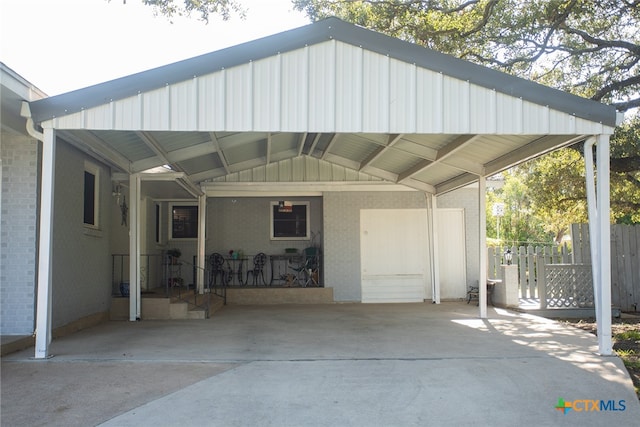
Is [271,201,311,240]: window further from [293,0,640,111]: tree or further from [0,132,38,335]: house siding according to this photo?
[0,132,38,335]: house siding

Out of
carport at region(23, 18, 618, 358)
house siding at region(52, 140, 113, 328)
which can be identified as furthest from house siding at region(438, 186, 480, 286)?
house siding at region(52, 140, 113, 328)

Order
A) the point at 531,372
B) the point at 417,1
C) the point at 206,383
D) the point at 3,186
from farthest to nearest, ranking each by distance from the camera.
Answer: the point at 417,1
the point at 3,186
the point at 531,372
the point at 206,383

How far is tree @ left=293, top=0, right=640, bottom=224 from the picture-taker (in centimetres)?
1142

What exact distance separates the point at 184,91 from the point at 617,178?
34.6 ft

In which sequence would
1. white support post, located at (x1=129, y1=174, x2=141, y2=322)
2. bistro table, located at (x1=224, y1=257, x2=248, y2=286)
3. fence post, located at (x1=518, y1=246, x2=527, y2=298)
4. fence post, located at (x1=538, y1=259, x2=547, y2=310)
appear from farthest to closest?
bistro table, located at (x1=224, y1=257, x2=248, y2=286) < fence post, located at (x1=518, y1=246, x2=527, y2=298) < fence post, located at (x1=538, y1=259, x2=547, y2=310) < white support post, located at (x1=129, y1=174, x2=141, y2=322)

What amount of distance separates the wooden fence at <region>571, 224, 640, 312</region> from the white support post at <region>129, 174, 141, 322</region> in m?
9.09

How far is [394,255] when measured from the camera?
14.3 metres

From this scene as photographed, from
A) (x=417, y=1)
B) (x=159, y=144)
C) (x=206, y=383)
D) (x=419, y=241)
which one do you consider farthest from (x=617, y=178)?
(x=206, y=383)

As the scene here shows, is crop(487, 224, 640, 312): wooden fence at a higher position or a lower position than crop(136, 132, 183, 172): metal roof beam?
lower

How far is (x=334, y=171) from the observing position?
46.3 feet

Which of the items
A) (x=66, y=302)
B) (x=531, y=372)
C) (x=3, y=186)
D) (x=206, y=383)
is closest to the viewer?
(x=206, y=383)

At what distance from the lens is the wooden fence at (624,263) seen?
12.6 metres

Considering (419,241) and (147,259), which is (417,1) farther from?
(147,259)

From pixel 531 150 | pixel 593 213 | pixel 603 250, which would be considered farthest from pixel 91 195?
pixel 603 250
